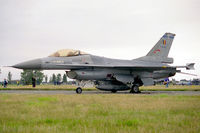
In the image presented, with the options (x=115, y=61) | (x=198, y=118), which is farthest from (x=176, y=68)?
(x=198, y=118)

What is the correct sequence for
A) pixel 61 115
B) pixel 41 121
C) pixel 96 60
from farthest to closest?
pixel 96 60, pixel 61 115, pixel 41 121

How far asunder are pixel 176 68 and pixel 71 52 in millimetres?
8671

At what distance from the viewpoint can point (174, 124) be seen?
15.8ft

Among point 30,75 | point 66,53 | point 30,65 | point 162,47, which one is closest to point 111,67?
point 66,53

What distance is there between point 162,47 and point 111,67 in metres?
5.97

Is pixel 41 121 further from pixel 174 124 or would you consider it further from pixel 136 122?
pixel 174 124

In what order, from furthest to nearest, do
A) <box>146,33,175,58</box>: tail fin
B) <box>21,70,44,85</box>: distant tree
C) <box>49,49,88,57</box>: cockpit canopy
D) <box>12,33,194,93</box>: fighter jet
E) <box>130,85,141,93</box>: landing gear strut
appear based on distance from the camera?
A: <box>21,70,44,85</box>: distant tree, <box>146,33,175,58</box>: tail fin, <box>130,85,141,93</box>: landing gear strut, <box>49,49,88,57</box>: cockpit canopy, <box>12,33,194,93</box>: fighter jet

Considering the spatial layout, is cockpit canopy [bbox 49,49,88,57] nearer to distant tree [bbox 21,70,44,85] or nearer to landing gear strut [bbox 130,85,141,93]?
landing gear strut [bbox 130,85,141,93]

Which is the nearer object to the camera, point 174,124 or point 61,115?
point 174,124

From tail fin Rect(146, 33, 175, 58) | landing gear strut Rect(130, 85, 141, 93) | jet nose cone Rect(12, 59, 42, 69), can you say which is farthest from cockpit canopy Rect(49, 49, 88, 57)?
tail fin Rect(146, 33, 175, 58)

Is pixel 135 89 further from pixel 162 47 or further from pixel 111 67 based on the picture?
pixel 162 47

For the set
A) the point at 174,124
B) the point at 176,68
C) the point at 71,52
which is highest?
the point at 71,52

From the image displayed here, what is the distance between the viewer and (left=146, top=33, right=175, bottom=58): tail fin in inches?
826

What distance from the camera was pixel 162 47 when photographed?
21094mm
